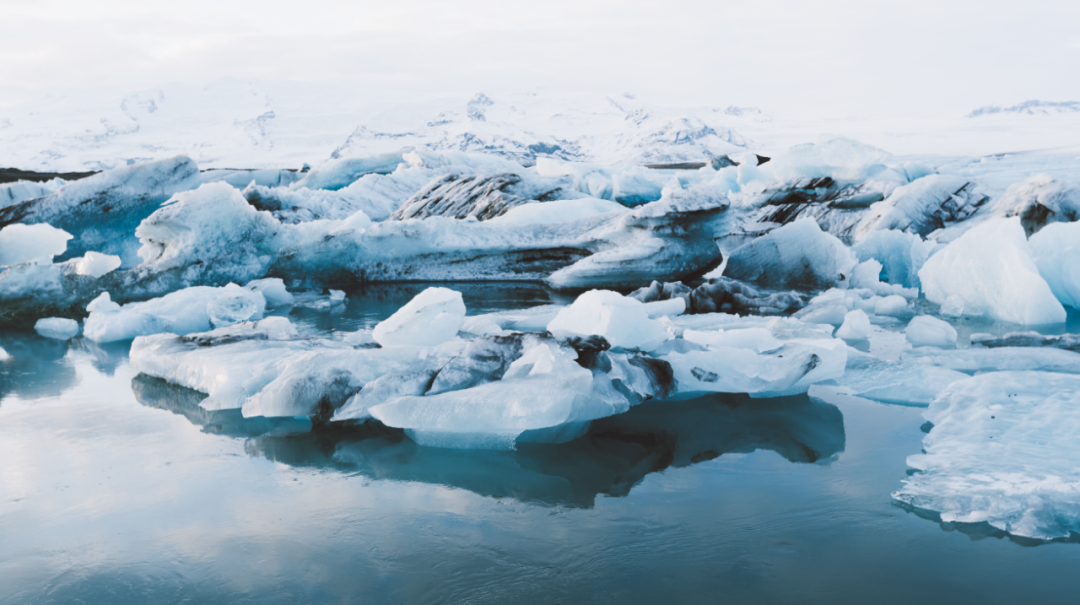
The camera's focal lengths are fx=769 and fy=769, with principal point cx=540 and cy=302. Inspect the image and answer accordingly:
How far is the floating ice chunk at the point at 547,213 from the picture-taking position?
29.0 ft

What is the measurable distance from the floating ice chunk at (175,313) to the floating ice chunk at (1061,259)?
243 inches

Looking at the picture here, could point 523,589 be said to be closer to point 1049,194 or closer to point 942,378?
point 942,378

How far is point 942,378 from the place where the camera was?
11.6 ft

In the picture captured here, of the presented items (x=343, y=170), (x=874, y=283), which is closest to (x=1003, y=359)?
(x=874, y=283)

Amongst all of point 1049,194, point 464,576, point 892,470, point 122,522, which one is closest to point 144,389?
point 122,522

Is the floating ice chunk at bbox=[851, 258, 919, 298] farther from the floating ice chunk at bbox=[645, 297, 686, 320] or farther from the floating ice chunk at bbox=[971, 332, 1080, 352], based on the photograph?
the floating ice chunk at bbox=[971, 332, 1080, 352]

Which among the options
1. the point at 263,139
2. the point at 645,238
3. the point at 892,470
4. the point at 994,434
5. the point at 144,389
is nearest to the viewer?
the point at 892,470

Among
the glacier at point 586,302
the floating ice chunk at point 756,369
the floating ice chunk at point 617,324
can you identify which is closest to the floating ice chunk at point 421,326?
the glacier at point 586,302

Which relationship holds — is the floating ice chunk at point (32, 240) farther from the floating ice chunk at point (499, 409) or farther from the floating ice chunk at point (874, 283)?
the floating ice chunk at point (874, 283)

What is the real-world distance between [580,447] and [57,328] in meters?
4.74

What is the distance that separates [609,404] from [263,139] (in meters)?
80.2

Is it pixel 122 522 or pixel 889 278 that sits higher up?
pixel 122 522

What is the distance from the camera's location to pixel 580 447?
2.80 meters

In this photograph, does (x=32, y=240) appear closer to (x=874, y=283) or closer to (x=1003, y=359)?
(x=874, y=283)
